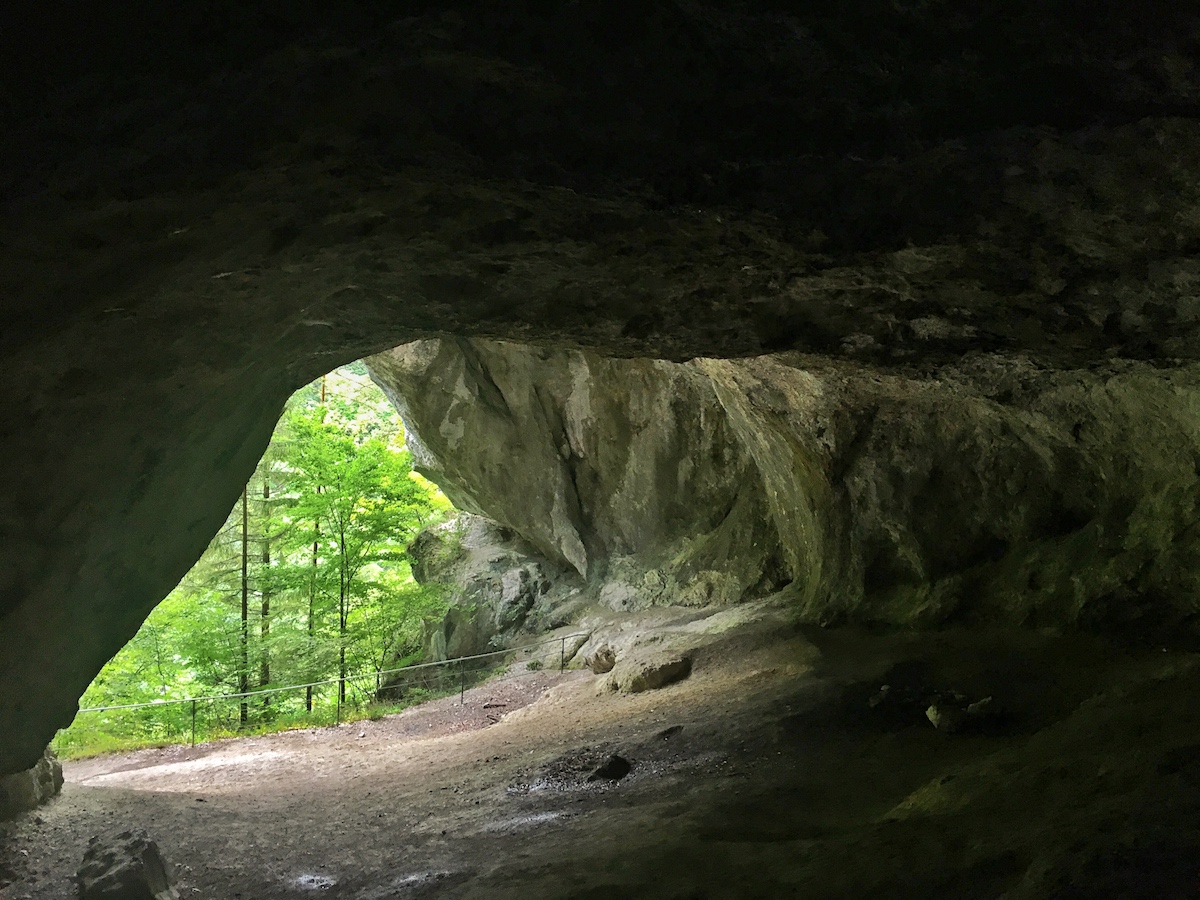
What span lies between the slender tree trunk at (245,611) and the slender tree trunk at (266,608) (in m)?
0.28

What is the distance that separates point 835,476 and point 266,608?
40.9ft

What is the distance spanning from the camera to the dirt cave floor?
3859mm

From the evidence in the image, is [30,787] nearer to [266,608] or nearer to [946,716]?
[946,716]

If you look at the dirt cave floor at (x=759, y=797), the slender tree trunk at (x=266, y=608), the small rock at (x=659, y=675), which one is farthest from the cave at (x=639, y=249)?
the slender tree trunk at (x=266, y=608)

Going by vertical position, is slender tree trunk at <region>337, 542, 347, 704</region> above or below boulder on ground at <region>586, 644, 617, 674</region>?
above

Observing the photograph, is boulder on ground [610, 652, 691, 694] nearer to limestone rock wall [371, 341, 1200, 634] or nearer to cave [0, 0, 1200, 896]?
limestone rock wall [371, 341, 1200, 634]

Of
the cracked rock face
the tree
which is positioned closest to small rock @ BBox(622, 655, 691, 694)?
the cracked rock face

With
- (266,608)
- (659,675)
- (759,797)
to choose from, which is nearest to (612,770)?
(759,797)

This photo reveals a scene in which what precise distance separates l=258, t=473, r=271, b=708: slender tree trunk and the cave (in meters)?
8.78

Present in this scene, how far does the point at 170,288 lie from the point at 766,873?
15.4 feet

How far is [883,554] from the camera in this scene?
1012 cm

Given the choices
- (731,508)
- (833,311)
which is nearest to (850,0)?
(833,311)

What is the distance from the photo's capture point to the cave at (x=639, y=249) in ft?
9.41

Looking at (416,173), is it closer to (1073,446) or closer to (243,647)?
(1073,446)
